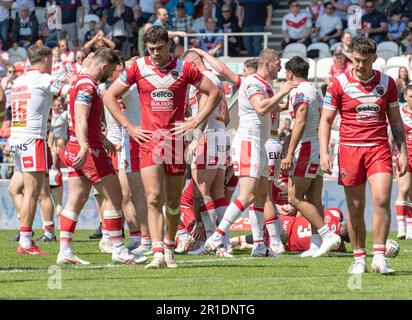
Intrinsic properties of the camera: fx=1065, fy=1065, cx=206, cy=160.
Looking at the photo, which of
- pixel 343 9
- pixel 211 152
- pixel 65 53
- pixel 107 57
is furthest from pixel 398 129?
pixel 65 53

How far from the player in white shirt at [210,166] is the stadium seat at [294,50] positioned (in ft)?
38.9

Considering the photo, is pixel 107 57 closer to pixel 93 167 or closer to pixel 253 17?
pixel 93 167

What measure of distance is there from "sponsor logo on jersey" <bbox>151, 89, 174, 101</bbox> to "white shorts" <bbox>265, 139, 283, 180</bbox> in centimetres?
283

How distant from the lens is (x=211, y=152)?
13.7 m

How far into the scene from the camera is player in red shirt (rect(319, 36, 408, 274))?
10.5 metres

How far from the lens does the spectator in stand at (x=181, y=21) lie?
2694cm

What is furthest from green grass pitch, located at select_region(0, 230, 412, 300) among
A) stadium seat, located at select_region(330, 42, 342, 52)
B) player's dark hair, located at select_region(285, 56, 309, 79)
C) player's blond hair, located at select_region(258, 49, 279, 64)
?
stadium seat, located at select_region(330, 42, 342, 52)

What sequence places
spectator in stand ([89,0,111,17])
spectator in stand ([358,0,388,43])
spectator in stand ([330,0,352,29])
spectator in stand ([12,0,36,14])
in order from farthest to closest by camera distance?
spectator in stand ([12,0,36,14])
spectator in stand ([89,0,111,17])
spectator in stand ([330,0,352,29])
spectator in stand ([358,0,388,43])

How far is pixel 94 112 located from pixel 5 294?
11.2 feet

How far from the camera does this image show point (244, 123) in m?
13.1

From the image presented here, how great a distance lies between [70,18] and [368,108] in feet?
60.7

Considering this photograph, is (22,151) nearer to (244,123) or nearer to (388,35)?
(244,123)

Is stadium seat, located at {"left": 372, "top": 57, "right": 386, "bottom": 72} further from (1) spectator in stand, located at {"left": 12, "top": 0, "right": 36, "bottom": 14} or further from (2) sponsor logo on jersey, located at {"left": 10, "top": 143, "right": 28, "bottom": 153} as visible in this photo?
(2) sponsor logo on jersey, located at {"left": 10, "top": 143, "right": 28, "bottom": 153}

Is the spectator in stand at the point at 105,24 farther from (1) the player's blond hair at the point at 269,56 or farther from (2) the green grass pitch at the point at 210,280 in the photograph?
(2) the green grass pitch at the point at 210,280
